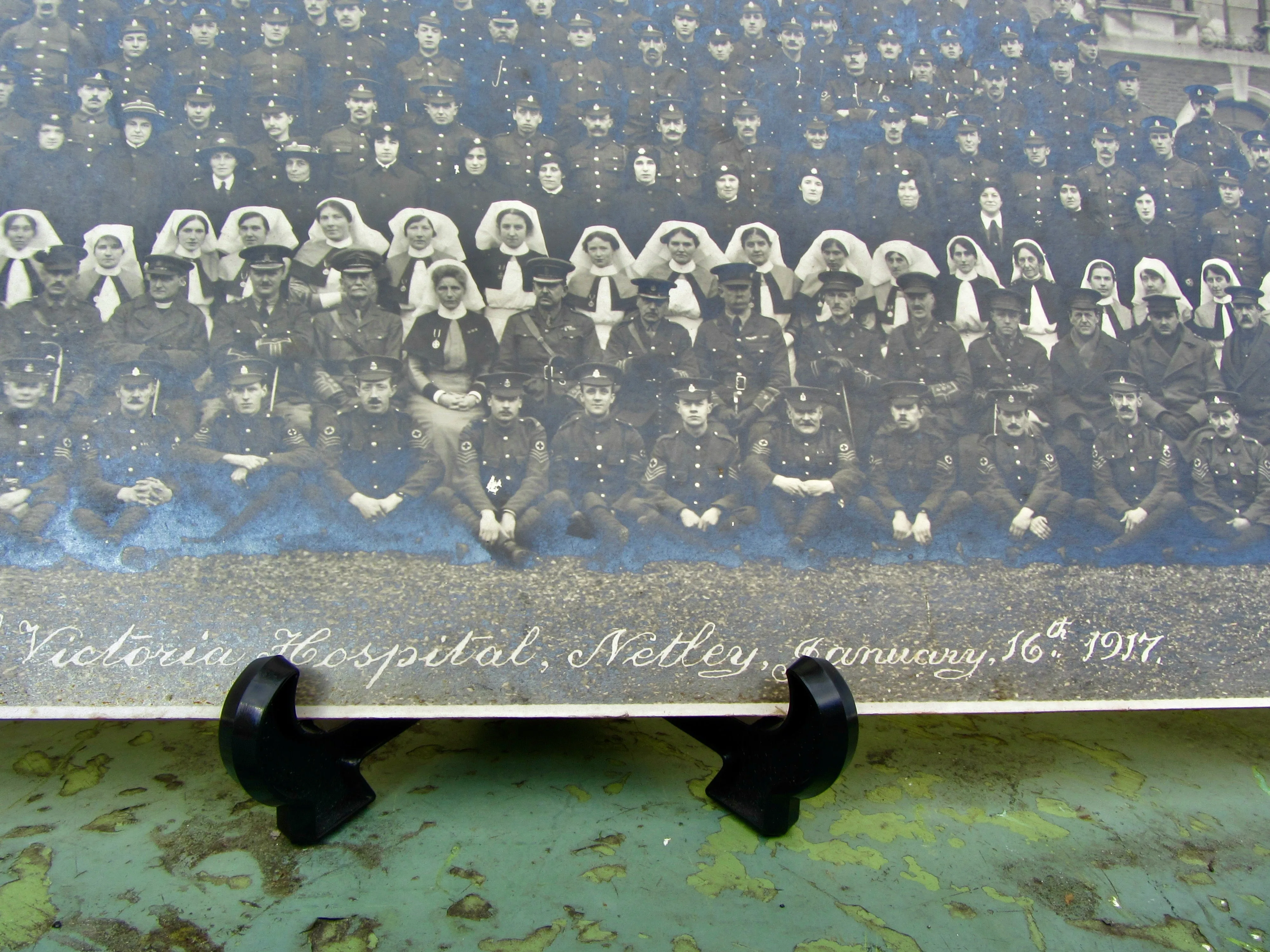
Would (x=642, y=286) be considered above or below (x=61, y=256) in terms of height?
below

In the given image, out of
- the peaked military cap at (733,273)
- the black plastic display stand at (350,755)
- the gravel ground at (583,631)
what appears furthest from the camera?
the peaked military cap at (733,273)

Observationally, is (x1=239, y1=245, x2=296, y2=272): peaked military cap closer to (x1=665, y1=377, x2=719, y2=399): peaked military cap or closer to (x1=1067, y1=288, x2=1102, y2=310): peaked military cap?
(x1=665, y1=377, x2=719, y2=399): peaked military cap

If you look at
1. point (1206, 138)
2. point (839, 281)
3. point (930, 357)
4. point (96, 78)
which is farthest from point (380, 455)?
point (1206, 138)

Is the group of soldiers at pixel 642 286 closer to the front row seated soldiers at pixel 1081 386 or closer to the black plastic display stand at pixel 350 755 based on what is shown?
the front row seated soldiers at pixel 1081 386

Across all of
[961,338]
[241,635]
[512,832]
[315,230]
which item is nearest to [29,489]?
[241,635]

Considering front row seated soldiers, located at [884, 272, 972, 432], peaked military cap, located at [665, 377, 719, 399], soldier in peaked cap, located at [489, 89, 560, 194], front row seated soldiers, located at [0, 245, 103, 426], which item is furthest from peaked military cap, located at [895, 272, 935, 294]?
front row seated soldiers, located at [0, 245, 103, 426]

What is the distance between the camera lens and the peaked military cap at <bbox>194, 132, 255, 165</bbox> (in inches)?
67.6

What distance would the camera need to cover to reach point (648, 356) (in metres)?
1.77

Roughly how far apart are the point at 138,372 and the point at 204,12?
0.92m

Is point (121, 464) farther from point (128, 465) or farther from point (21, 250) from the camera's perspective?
point (21, 250)

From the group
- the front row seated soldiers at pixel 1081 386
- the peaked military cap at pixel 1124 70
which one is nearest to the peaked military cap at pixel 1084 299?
the front row seated soldiers at pixel 1081 386

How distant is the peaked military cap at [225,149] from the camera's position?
1.72 meters

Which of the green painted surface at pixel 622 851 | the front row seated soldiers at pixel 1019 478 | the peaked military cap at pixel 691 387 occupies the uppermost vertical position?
the peaked military cap at pixel 691 387

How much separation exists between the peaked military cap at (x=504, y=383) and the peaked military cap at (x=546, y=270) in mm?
251
